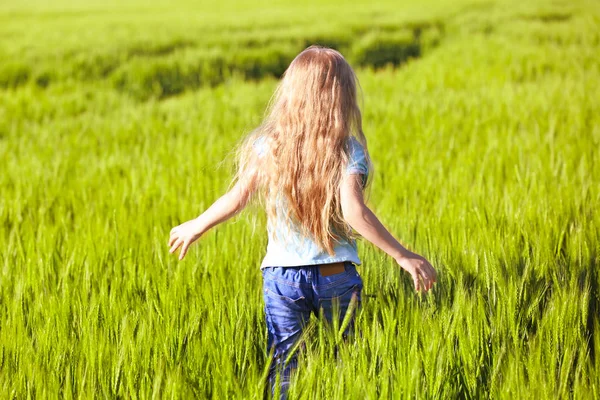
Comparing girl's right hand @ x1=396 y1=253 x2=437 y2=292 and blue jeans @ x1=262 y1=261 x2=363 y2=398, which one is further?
blue jeans @ x1=262 y1=261 x2=363 y2=398

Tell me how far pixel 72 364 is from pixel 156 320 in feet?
0.64

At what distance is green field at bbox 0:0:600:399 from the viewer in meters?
1.35

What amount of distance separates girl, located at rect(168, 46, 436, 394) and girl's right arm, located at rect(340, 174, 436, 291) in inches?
1.4

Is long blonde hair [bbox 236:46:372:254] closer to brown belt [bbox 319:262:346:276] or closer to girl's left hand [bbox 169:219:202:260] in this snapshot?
brown belt [bbox 319:262:346:276]

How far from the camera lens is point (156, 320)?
1.51 meters

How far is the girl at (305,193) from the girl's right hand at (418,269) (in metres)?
0.13

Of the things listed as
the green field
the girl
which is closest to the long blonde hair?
the girl

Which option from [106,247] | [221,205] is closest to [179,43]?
[106,247]

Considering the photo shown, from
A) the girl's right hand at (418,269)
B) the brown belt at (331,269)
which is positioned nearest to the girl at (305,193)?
the brown belt at (331,269)

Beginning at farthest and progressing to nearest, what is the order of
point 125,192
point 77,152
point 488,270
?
point 77,152 < point 125,192 < point 488,270

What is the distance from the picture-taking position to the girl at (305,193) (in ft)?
4.77

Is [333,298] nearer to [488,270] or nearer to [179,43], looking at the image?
[488,270]

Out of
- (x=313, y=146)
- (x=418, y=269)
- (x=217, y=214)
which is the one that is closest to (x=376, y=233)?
(x=418, y=269)

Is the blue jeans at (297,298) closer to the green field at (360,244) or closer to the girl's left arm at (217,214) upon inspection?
the green field at (360,244)
